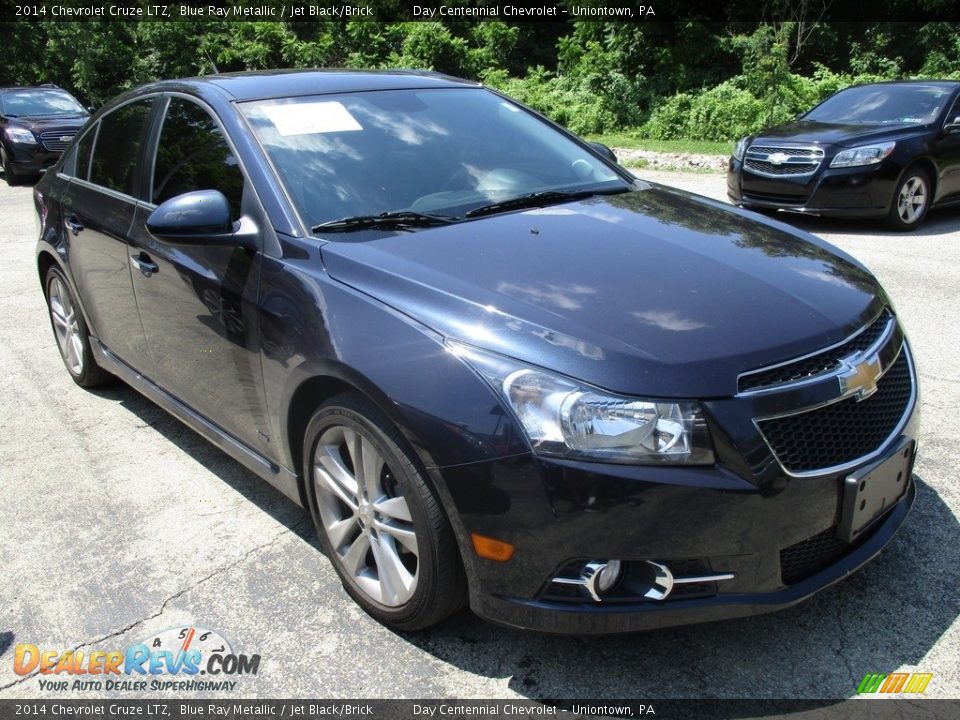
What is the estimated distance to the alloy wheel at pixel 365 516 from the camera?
2600 mm

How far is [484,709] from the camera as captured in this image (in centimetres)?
245

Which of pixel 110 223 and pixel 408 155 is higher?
pixel 408 155

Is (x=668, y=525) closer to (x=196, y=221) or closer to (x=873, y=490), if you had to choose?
(x=873, y=490)

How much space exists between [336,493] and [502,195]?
1.33 metres

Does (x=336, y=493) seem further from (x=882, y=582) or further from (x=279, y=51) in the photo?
(x=279, y=51)

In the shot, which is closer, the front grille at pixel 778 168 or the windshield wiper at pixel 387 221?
the windshield wiper at pixel 387 221

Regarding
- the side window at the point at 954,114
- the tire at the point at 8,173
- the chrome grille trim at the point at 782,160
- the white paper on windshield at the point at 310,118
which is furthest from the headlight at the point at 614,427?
the tire at the point at 8,173

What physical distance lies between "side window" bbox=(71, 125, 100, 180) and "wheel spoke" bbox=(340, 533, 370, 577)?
279 centimetres

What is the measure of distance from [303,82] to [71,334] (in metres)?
2.28

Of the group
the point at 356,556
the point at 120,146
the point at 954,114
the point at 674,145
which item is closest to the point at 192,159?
the point at 120,146

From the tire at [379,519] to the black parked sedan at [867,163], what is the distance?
23.1 feet

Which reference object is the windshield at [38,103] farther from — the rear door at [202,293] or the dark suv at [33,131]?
the rear door at [202,293]

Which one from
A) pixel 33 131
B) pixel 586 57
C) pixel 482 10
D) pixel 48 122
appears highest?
pixel 482 10

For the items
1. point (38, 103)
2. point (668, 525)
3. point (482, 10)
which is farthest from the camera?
point (482, 10)
